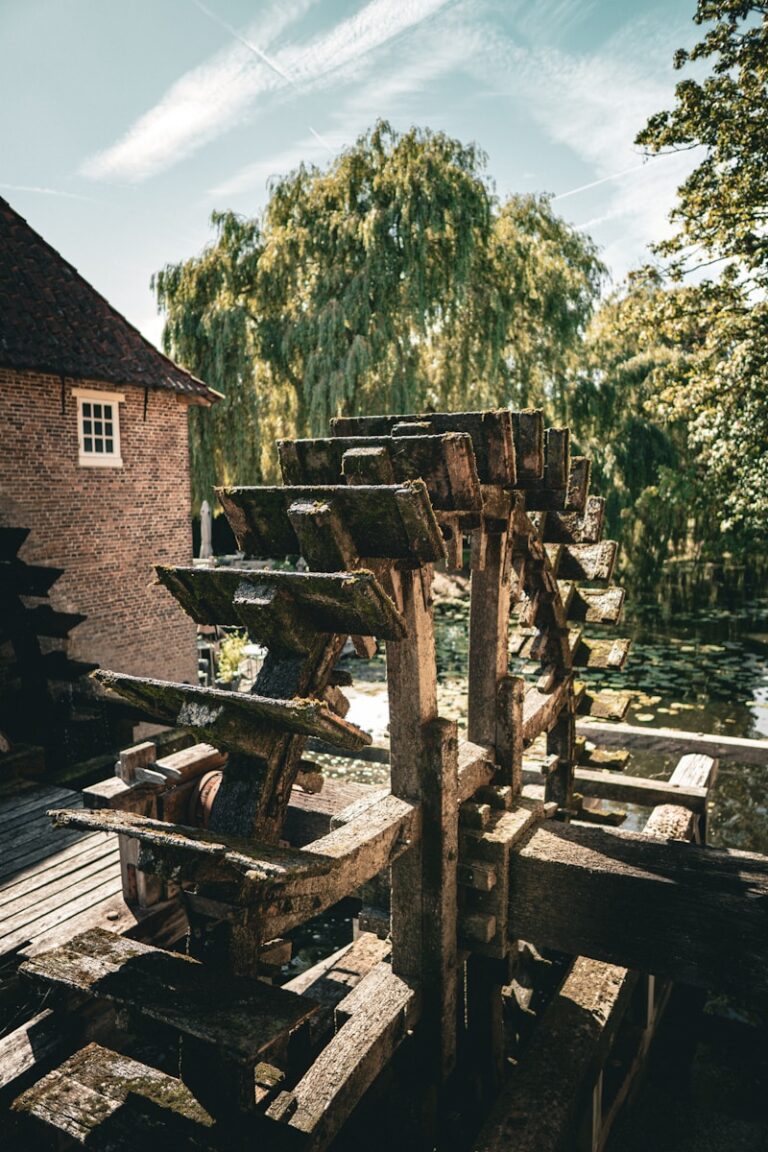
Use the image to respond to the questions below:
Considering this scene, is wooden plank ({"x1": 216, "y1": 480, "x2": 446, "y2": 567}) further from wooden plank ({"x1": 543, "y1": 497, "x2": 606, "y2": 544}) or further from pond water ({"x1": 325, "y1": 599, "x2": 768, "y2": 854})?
pond water ({"x1": 325, "y1": 599, "x2": 768, "y2": 854})

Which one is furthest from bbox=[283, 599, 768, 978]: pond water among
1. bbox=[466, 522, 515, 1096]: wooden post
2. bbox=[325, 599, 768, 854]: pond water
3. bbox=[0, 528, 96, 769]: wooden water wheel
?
bbox=[0, 528, 96, 769]: wooden water wheel

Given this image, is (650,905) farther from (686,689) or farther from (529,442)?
(686,689)

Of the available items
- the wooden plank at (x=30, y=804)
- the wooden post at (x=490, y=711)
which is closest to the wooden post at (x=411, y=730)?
the wooden post at (x=490, y=711)

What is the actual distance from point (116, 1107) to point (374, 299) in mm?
15227

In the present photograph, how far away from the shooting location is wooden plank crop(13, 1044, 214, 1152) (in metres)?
1.74

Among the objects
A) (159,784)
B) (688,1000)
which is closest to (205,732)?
(159,784)

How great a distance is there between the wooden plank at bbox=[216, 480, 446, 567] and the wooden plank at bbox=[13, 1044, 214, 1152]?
154 cm

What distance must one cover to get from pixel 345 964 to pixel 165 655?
29.9ft

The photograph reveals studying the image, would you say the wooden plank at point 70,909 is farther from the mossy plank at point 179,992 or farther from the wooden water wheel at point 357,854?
Answer: the mossy plank at point 179,992

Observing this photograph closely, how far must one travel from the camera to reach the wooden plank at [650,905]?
2.50m

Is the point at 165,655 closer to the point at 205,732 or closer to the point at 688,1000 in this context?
the point at 688,1000

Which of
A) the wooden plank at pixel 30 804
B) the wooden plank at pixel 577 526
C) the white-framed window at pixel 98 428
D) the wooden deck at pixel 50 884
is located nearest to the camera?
the wooden deck at pixel 50 884

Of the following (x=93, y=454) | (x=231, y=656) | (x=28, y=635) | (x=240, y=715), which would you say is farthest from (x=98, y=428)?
(x=240, y=715)

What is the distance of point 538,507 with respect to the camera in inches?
161
